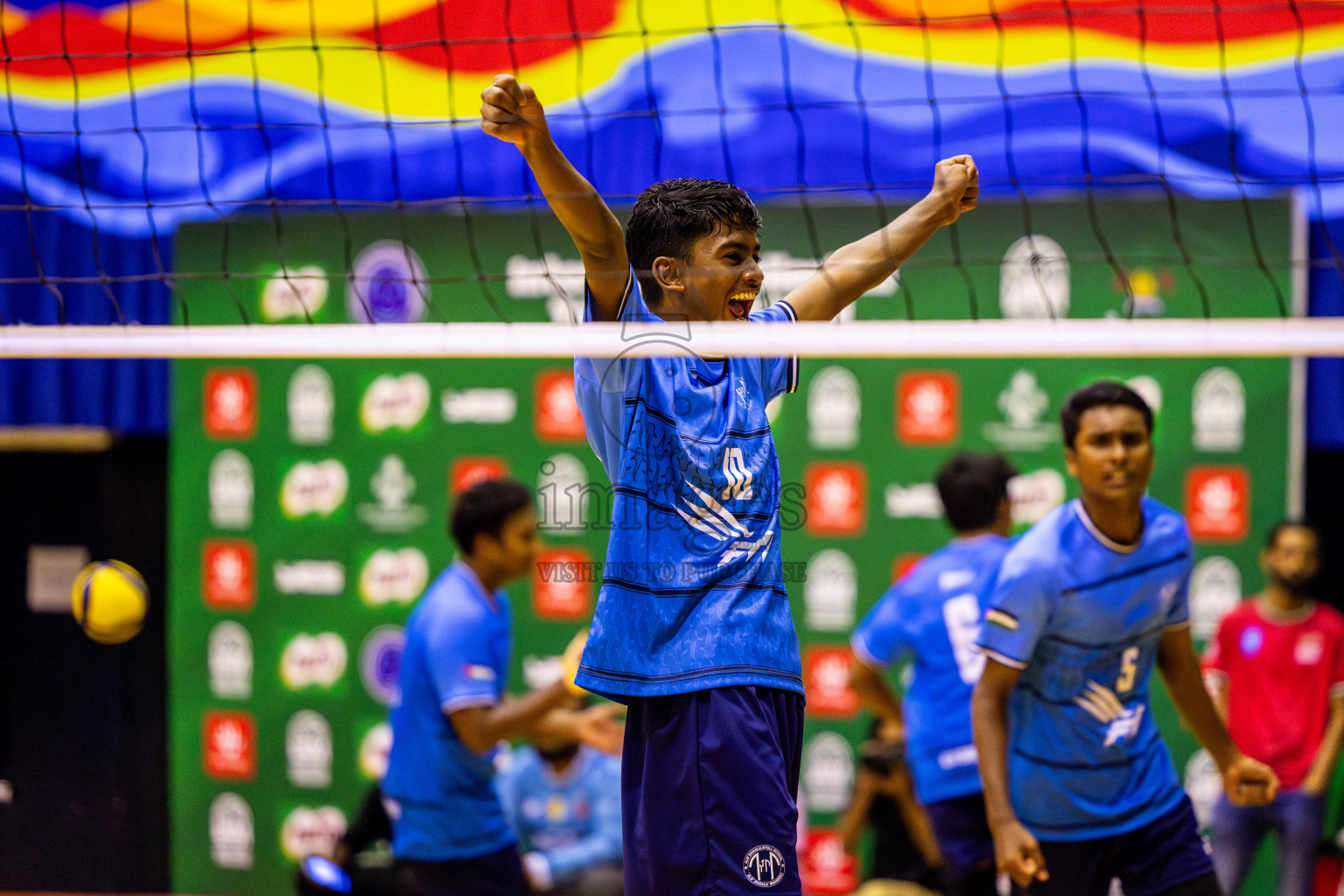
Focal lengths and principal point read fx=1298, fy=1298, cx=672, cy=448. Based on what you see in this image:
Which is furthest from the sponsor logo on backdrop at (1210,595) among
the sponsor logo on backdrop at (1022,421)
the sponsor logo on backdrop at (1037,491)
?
the sponsor logo on backdrop at (1022,421)

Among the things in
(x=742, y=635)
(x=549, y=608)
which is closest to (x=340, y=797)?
(x=549, y=608)

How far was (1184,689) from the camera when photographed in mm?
3254

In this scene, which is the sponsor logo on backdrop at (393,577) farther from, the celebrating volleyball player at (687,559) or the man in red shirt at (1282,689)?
the celebrating volleyball player at (687,559)

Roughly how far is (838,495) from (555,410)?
1.26m

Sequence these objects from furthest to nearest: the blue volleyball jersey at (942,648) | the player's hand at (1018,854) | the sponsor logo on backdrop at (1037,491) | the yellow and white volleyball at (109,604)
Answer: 1. the sponsor logo on backdrop at (1037,491)
2. the yellow and white volleyball at (109,604)
3. the blue volleyball jersey at (942,648)
4. the player's hand at (1018,854)

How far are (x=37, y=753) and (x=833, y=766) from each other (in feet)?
12.8

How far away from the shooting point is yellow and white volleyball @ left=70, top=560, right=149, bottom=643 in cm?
444

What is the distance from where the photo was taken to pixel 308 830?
5.73m

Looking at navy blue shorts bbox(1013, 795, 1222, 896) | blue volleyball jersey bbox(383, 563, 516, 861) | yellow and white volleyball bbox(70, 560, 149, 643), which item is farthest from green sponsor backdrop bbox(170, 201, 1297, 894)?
navy blue shorts bbox(1013, 795, 1222, 896)

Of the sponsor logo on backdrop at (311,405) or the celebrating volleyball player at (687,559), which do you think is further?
the sponsor logo on backdrop at (311,405)

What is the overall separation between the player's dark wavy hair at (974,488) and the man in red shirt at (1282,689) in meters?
1.37

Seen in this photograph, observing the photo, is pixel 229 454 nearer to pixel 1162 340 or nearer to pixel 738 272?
pixel 738 272

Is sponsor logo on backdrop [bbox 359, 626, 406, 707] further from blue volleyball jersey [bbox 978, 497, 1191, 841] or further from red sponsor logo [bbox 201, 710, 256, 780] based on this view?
blue volleyball jersey [bbox 978, 497, 1191, 841]

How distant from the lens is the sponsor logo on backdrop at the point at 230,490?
19.1ft
